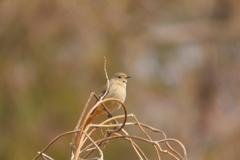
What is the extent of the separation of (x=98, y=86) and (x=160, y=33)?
2.64 metres

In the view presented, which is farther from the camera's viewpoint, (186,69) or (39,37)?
(186,69)

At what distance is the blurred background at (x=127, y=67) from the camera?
7.63 meters

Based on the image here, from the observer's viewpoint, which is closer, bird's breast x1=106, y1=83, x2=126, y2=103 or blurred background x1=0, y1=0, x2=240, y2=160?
bird's breast x1=106, y1=83, x2=126, y2=103

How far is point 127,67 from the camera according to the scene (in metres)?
8.72

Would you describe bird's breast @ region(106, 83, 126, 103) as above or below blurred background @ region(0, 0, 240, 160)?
below

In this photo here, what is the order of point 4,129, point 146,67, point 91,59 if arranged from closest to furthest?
point 4,129, point 91,59, point 146,67

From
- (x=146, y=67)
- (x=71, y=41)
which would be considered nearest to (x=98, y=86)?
(x=71, y=41)

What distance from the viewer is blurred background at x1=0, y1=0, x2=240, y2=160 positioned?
7.63 m

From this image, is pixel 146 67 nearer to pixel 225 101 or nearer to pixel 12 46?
pixel 225 101

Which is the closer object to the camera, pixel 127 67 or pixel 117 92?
pixel 117 92

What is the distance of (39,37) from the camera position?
313 inches

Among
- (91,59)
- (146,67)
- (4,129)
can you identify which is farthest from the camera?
(146,67)

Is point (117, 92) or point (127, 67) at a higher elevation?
point (127, 67)

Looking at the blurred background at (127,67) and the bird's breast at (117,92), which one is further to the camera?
the blurred background at (127,67)
